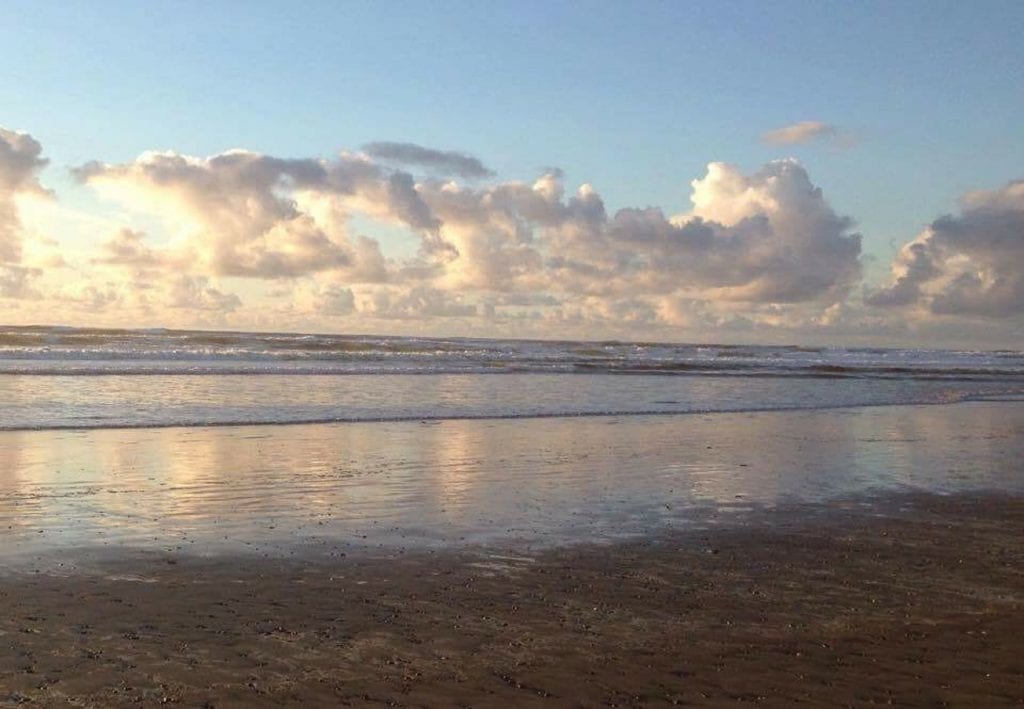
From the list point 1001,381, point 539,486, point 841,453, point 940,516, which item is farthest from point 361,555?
point 1001,381

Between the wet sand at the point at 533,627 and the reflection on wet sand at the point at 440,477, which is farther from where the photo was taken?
the reflection on wet sand at the point at 440,477

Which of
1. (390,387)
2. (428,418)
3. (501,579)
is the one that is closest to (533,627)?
(501,579)

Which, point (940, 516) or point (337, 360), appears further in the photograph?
point (337, 360)

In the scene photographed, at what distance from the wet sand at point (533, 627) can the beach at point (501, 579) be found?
0.03m

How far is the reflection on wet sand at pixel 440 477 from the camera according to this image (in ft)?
36.7

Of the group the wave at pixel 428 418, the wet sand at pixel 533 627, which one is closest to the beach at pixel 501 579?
the wet sand at pixel 533 627

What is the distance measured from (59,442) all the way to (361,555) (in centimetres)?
1133

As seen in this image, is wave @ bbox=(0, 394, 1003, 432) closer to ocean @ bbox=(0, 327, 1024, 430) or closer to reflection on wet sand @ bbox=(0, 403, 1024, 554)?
ocean @ bbox=(0, 327, 1024, 430)

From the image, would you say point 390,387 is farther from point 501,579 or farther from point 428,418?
point 501,579

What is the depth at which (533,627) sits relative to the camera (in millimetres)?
7527

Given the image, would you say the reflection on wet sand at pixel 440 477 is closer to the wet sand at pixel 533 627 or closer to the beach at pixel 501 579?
the beach at pixel 501 579

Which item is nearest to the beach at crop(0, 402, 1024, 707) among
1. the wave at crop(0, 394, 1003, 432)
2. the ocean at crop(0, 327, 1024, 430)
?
the wave at crop(0, 394, 1003, 432)

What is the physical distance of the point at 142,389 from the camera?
32.3 m

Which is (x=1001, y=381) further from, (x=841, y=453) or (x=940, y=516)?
(x=940, y=516)
